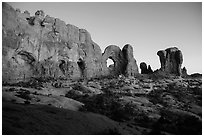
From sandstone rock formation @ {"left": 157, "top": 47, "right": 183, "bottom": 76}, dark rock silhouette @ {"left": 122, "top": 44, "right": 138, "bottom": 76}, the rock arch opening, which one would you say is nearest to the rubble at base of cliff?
dark rock silhouette @ {"left": 122, "top": 44, "right": 138, "bottom": 76}

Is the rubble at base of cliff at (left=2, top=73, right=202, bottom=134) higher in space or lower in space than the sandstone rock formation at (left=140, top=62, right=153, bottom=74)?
lower

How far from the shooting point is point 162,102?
93.7 feet

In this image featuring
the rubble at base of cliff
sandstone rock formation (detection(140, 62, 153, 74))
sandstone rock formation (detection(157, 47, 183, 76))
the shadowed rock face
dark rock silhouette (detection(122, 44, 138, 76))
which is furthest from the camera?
sandstone rock formation (detection(140, 62, 153, 74))

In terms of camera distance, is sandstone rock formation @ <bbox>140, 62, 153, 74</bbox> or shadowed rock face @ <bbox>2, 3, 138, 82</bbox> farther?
sandstone rock formation @ <bbox>140, 62, 153, 74</bbox>

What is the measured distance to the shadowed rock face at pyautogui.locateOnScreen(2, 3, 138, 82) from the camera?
33.2 meters

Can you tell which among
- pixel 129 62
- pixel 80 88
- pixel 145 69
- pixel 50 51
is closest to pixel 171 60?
pixel 145 69

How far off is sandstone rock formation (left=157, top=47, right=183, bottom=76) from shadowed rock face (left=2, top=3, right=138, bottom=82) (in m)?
7.62

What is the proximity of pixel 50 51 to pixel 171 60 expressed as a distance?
30337 mm

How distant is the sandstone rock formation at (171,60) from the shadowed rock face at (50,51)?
7619 mm

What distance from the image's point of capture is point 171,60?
5150 centimetres

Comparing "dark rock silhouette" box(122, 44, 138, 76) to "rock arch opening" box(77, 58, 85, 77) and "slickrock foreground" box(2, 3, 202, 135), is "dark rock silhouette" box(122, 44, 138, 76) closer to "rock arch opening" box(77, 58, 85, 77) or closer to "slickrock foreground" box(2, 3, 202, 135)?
"slickrock foreground" box(2, 3, 202, 135)

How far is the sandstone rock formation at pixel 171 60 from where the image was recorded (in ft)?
165

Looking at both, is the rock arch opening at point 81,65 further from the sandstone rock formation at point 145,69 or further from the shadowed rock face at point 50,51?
the sandstone rock formation at point 145,69

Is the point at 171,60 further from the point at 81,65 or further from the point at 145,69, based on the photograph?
the point at 81,65
